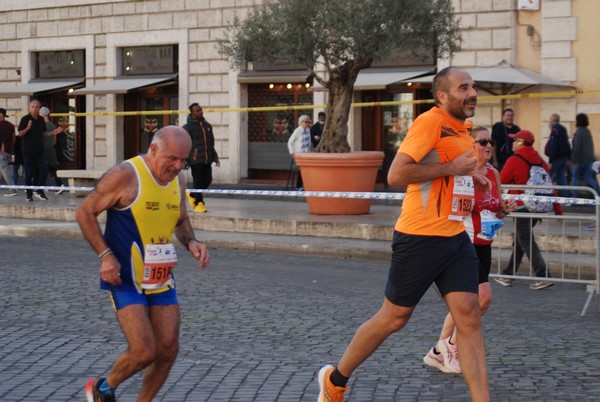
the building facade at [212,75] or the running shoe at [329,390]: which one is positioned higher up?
the building facade at [212,75]

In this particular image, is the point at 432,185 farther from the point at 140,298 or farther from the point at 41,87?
the point at 41,87

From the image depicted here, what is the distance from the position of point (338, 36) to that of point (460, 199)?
12.5 m

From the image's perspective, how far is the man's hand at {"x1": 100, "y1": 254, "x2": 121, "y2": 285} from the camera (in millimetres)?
5660

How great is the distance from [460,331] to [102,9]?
85.4ft

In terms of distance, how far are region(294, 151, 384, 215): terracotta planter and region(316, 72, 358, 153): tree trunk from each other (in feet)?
1.83

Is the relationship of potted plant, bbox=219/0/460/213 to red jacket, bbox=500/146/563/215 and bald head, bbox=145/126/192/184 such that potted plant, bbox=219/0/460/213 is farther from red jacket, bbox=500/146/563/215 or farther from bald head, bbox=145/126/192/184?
bald head, bbox=145/126/192/184

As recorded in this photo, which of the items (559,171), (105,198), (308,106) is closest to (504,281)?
(105,198)

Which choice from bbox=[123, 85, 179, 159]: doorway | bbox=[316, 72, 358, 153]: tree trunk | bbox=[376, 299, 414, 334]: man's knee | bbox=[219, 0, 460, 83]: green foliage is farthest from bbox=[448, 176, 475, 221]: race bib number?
bbox=[123, 85, 179, 159]: doorway

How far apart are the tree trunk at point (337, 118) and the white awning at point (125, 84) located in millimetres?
11449

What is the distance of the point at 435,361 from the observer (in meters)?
7.46

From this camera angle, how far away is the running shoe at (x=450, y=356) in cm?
733

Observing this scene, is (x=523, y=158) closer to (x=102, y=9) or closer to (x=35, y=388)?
(x=35, y=388)

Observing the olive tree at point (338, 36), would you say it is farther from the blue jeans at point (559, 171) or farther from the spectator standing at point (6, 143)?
the spectator standing at point (6, 143)

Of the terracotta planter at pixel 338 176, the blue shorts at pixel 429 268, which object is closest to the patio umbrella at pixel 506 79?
the terracotta planter at pixel 338 176
